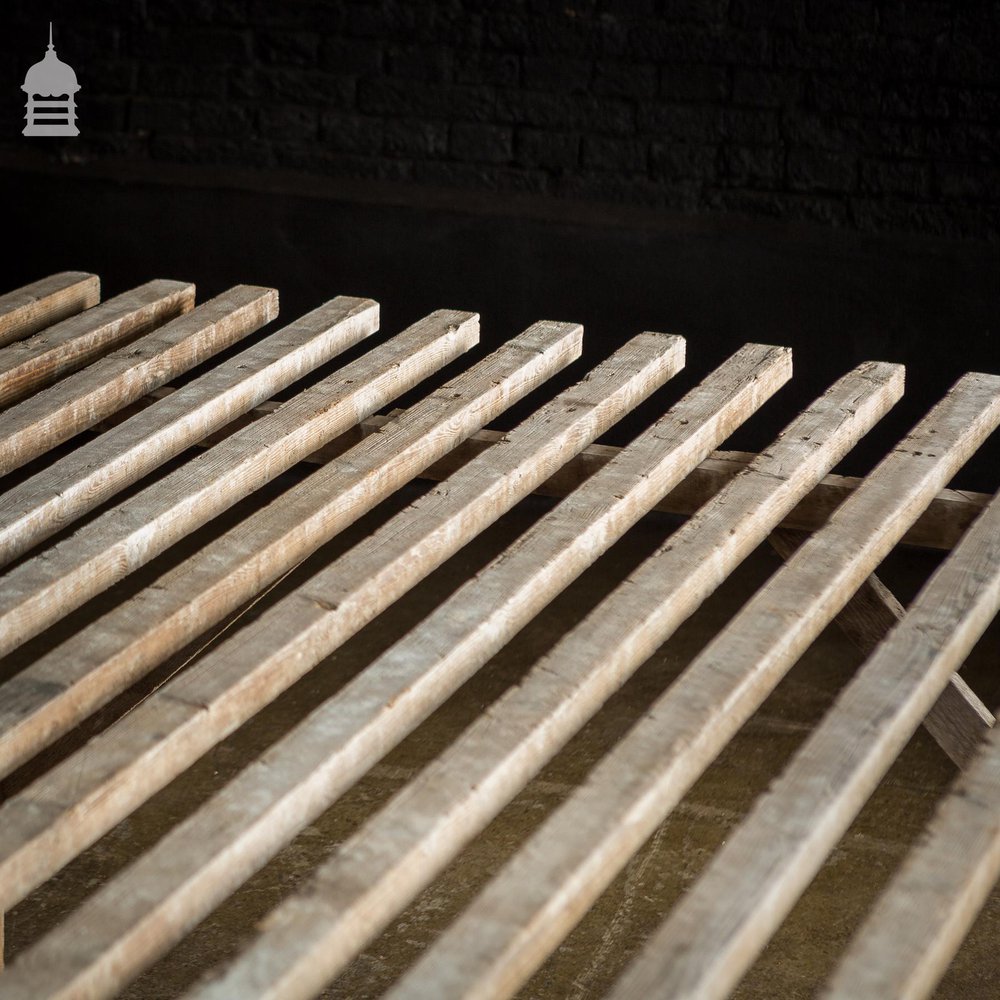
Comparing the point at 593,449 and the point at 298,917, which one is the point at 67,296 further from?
the point at 298,917

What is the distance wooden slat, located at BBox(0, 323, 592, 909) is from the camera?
1051mm

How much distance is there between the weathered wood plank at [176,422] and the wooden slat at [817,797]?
818 millimetres

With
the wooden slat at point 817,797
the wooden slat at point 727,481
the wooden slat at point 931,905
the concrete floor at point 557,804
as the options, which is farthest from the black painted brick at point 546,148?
the wooden slat at point 931,905

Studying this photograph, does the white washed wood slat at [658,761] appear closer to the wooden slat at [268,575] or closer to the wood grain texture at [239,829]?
the wood grain texture at [239,829]

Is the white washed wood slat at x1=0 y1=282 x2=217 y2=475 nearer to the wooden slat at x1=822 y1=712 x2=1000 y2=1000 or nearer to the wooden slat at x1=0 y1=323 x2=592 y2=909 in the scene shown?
the wooden slat at x1=0 y1=323 x2=592 y2=909

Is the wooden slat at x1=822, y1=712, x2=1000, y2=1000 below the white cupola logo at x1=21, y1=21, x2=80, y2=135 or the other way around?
Answer: below

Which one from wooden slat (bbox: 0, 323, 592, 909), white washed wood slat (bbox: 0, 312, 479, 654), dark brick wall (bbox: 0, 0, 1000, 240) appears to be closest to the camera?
wooden slat (bbox: 0, 323, 592, 909)

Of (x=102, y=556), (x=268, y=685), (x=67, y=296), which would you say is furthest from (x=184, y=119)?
(x=268, y=685)

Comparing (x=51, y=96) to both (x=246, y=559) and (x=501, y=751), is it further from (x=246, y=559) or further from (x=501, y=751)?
(x=501, y=751)

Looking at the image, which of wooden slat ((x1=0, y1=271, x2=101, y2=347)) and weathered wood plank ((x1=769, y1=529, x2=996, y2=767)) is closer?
weathered wood plank ((x1=769, y1=529, x2=996, y2=767))

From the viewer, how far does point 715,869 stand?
104 cm

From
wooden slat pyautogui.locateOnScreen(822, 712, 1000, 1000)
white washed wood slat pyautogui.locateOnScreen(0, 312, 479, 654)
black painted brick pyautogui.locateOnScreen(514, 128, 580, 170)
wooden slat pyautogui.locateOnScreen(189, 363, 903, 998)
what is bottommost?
wooden slat pyautogui.locateOnScreen(822, 712, 1000, 1000)

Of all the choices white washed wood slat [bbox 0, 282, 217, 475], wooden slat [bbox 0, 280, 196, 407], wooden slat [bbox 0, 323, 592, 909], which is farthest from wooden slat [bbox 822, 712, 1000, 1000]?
wooden slat [bbox 0, 280, 196, 407]

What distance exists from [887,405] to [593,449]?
47 centimetres
